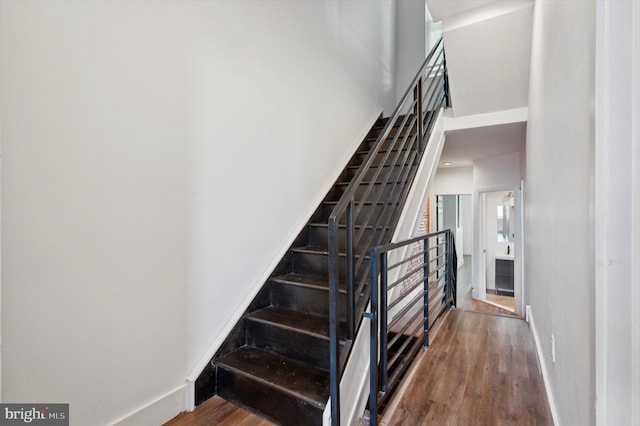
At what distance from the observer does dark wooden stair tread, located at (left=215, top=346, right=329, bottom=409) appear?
1.53m

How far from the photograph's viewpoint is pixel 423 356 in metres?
2.39

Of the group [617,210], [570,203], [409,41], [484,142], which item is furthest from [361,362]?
[409,41]

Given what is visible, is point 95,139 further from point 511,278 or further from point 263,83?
point 511,278

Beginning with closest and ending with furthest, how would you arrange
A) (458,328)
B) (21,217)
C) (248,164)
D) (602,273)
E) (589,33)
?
(602,273) → (589,33) → (21,217) → (248,164) → (458,328)

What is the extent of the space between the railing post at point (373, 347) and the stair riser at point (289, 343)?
0.26m

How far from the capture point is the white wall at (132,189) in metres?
1.14

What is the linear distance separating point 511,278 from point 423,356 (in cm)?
567

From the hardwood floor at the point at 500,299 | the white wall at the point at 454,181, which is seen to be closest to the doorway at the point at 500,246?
the hardwood floor at the point at 500,299

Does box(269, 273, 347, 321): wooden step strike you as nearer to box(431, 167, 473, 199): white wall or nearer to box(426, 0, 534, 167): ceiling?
box(426, 0, 534, 167): ceiling

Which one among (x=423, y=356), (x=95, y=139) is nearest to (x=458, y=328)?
(x=423, y=356)

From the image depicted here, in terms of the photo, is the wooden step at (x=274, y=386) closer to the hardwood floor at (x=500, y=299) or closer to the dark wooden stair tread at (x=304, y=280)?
the dark wooden stair tread at (x=304, y=280)

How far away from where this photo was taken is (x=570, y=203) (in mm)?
1146

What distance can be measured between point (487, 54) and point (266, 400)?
3.37 m

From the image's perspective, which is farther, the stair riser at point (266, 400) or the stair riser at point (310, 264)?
the stair riser at point (310, 264)
